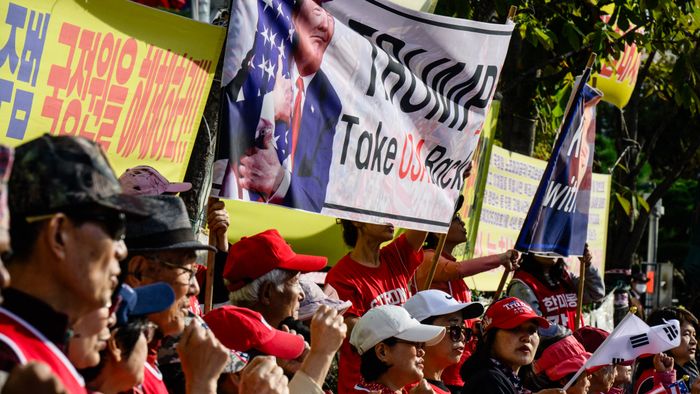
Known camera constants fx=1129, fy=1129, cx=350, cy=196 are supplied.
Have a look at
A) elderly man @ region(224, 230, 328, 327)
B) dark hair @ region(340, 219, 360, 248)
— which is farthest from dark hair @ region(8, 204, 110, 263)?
dark hair @ region(340, 219, 360, 248)

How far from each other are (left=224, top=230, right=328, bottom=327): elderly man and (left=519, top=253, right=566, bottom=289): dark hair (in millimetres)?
3385

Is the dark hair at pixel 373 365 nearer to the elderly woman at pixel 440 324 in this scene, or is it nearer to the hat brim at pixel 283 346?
the elderly woman at pixel 440 324

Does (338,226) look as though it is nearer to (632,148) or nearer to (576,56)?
(576,56)

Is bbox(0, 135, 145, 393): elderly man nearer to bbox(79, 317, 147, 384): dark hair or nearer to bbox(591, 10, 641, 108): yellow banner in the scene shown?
bbox(79, 317, 147, 384): dark hair

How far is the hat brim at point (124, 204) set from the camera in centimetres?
237

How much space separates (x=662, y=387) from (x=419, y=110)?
9.13ft

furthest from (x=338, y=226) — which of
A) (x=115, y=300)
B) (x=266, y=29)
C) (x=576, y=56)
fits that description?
(x=115, y=300)

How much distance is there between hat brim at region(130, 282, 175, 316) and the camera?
113 inches

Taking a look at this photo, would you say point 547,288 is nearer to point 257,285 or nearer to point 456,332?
point 456,332

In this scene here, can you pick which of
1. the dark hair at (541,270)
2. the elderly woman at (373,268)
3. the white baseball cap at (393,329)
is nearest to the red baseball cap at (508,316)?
the elderly woman at (373,268)

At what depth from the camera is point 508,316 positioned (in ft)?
18.2

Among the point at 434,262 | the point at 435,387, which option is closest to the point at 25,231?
the point at 435,387

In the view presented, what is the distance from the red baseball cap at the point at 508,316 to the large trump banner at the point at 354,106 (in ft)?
2.25

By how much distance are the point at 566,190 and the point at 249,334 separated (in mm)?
4170
